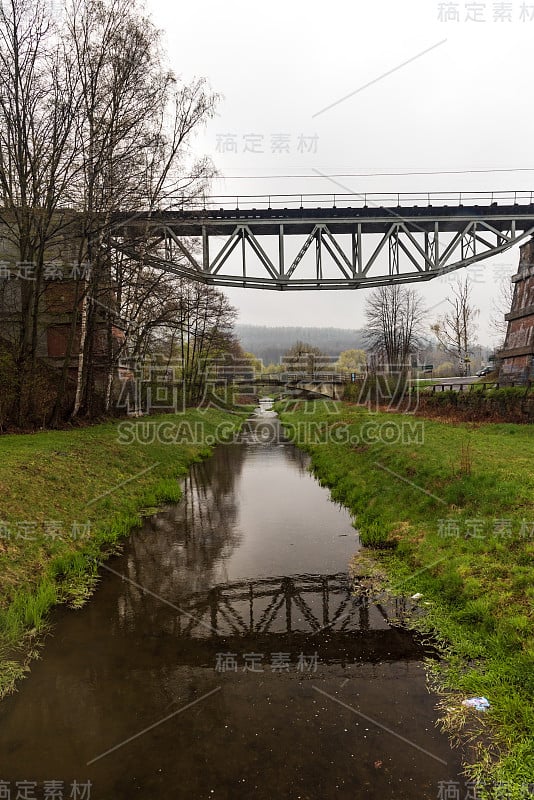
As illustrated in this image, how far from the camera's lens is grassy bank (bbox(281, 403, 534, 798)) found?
470cm

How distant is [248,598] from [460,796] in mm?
4268

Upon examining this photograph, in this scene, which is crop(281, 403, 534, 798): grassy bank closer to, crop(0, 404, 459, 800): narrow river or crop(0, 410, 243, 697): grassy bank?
crop(0, 404, 459, 800): narrow river

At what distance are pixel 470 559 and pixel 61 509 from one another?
8.40 m

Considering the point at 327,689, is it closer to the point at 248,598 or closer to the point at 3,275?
the point at 248,598

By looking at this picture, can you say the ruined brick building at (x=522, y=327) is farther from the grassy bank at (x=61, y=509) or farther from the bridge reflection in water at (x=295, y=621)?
the bridge reflection in water at (x=295, y=621)

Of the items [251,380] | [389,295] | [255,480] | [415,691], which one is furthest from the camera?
[251,380]

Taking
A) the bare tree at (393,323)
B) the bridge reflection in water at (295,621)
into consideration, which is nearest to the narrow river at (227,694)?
the bridge reflection in water at (295,621)

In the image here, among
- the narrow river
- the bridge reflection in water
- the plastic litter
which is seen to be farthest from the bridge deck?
the plastic litter

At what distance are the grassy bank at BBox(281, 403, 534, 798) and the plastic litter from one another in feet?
0.21

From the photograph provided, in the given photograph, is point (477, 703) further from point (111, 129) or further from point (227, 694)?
point (111, 129)

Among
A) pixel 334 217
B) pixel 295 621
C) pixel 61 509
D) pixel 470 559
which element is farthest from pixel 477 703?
pixel 334 217

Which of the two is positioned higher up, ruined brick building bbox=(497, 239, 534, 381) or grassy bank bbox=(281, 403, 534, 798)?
ruined brick building bbox=(497, 239, 534, 381)

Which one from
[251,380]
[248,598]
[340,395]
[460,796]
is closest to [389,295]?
[340,395]

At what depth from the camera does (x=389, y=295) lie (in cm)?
4712
